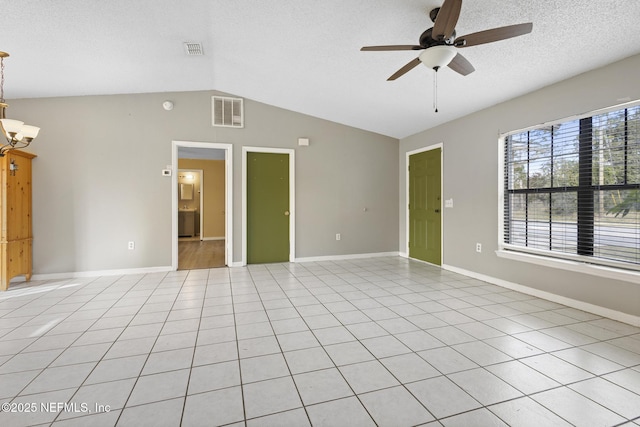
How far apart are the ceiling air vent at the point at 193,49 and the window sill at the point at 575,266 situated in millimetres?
4773

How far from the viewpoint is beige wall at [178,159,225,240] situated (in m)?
8.86

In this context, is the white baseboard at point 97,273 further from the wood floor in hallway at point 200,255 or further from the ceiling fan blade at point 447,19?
the ceiling fan blade at point 447,19

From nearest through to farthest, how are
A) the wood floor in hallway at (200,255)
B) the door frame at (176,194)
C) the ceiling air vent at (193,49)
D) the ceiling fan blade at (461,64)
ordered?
the ceiling fan blade at (461,64) < the ceiling air vent at (193,49) < the door frame at (176,194) < the wood floor in hallway at (200,255)

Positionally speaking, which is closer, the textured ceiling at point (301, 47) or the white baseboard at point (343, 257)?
the textured ceiling at point (301, 47)

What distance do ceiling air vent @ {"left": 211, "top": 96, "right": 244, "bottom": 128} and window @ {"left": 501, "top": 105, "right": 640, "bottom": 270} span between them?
425cm

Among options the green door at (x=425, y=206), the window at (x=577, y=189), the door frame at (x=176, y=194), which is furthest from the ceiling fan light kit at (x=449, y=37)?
the door frame at (x=176, y=194)

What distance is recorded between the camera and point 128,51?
3477 mm

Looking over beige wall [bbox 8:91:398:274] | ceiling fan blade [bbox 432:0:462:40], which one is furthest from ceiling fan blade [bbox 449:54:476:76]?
beige wall [bbox 8:91:398:274]

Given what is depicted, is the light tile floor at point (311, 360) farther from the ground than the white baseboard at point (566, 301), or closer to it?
closer to it

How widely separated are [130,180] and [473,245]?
18.1 feet

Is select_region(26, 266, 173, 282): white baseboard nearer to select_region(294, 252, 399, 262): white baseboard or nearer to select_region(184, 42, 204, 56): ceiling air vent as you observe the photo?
select_region(294, 252, 399, 262): white baseboard

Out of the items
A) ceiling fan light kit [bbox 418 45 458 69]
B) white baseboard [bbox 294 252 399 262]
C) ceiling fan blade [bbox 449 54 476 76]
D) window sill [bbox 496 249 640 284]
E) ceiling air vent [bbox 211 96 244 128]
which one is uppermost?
ceiling air vent [bbox 211 96 244 128]

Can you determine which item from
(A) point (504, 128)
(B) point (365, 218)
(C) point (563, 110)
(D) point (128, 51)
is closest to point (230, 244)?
(B) point (365, 218)

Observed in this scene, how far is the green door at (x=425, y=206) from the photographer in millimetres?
5176
